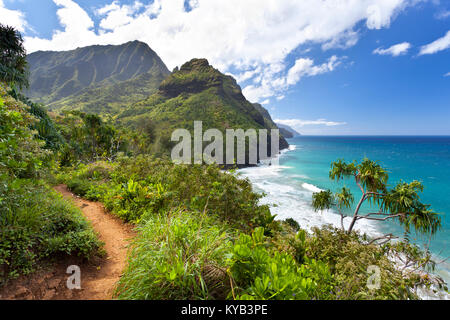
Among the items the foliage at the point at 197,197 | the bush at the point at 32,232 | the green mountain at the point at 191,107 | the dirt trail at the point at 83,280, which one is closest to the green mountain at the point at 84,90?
the green mountain at the point at 191,107

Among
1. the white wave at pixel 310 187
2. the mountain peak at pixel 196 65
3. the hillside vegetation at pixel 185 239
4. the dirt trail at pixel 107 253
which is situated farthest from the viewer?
the mountain peak at pixel 196 65

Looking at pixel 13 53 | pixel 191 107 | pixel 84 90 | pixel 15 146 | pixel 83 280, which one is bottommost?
pixel 83 280

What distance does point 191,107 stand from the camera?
3105 inches

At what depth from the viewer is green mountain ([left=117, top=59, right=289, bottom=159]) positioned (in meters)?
65.7

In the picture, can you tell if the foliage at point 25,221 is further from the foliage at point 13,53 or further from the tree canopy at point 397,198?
the foliage at point 13,53

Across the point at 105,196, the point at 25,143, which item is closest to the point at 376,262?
the point at 25,143

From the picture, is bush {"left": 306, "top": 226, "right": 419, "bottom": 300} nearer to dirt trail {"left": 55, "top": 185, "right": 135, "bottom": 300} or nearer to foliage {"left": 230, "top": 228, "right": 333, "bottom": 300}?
foliage {"left": 230, "top": 228, "right": 333, "bottom": 300}

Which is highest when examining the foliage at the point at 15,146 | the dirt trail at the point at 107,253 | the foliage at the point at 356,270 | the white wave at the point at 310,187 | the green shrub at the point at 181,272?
the foliage at the point at 15,146

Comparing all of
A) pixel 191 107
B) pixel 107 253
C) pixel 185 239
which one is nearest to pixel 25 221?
pixel 107 253

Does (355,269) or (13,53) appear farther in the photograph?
(13,53)

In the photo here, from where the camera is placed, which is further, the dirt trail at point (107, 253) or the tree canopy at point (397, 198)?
the tree canopy at point (397, 198)

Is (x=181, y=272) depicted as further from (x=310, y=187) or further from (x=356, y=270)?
(x=310, y=187)

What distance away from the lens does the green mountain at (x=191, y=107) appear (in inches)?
2588
